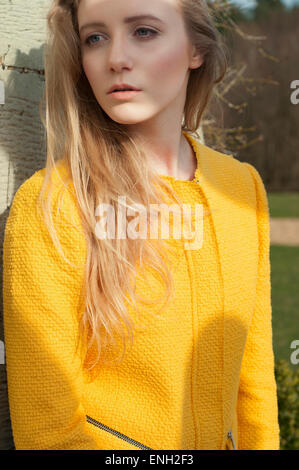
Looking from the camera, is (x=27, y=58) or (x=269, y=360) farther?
(x=269, y=360)

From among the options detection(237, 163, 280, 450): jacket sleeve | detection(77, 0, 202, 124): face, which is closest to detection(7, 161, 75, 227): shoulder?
detection(77, 0, 202, 124): face

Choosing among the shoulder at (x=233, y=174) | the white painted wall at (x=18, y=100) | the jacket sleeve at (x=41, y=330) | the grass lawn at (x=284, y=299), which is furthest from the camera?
the grass lawn at (x=284, y=299)

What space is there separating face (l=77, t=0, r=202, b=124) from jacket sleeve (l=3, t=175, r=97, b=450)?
12.6 inches

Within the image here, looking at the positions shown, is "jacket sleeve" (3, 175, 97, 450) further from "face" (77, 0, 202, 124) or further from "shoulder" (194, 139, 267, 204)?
"shoulder" (194, 139, 267, 204)

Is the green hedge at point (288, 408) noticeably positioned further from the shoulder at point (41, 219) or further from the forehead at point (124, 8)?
the forehead at point (124, 8)

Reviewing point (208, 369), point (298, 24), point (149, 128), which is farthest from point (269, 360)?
point (298, 24)

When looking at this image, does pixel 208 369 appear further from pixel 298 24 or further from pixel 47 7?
pixel 298 24

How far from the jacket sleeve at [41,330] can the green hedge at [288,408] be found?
1640mm

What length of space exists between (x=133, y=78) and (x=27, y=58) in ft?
1.30

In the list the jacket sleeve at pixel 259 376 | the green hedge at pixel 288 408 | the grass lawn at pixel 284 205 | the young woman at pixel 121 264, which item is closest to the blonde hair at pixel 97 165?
the young woman at pixel 121 264

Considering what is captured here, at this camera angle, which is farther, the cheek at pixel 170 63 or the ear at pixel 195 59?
the ear at pixel 195 59

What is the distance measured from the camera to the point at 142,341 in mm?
1248

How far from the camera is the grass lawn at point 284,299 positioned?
18.8 ft

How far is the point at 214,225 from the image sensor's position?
1.38m
